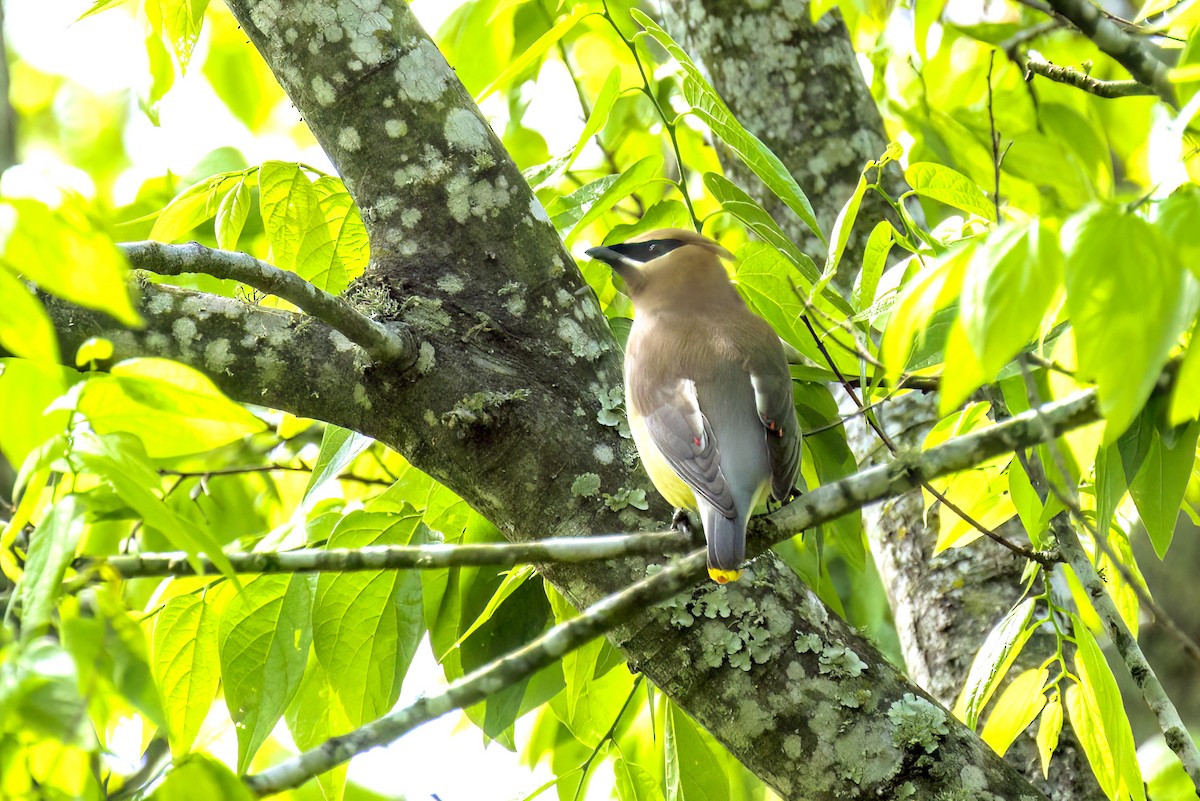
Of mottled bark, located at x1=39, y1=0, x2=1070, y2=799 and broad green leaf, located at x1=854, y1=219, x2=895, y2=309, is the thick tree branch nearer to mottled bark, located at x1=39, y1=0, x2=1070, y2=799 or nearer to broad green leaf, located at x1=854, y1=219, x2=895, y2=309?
mottled bark, located at x1=39, y1=0, x2=1070, y2=799

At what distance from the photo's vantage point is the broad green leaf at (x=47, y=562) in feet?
4.74

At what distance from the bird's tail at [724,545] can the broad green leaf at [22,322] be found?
1.32m

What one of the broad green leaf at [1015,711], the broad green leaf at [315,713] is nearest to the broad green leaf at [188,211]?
the broad green leaf at [315,713]

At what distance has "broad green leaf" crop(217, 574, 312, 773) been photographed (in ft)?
8.75

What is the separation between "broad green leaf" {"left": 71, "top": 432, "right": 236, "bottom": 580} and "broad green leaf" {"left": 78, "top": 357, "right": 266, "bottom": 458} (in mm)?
68

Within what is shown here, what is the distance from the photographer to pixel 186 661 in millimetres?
2699

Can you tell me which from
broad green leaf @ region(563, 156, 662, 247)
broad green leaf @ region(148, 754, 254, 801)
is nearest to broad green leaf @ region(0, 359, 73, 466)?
broad green leaf @ region(148, 754, 254, 801)

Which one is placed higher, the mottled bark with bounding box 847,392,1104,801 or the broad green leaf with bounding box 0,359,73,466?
the broad green leaf with bounding box 0,359,73,466

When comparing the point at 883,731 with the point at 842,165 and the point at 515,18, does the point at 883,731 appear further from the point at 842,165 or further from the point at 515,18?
the point at 515,18

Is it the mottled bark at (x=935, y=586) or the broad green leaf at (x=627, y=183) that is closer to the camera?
the broad green leaf at (x=627, y=183)

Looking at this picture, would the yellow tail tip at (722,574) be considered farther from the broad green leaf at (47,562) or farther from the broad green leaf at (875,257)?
the broad green leaf at (47,562)

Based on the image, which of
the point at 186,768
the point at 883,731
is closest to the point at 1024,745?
the point at 883,731

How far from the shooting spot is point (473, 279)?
2.88m

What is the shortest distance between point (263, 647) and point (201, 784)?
4.18 ft
